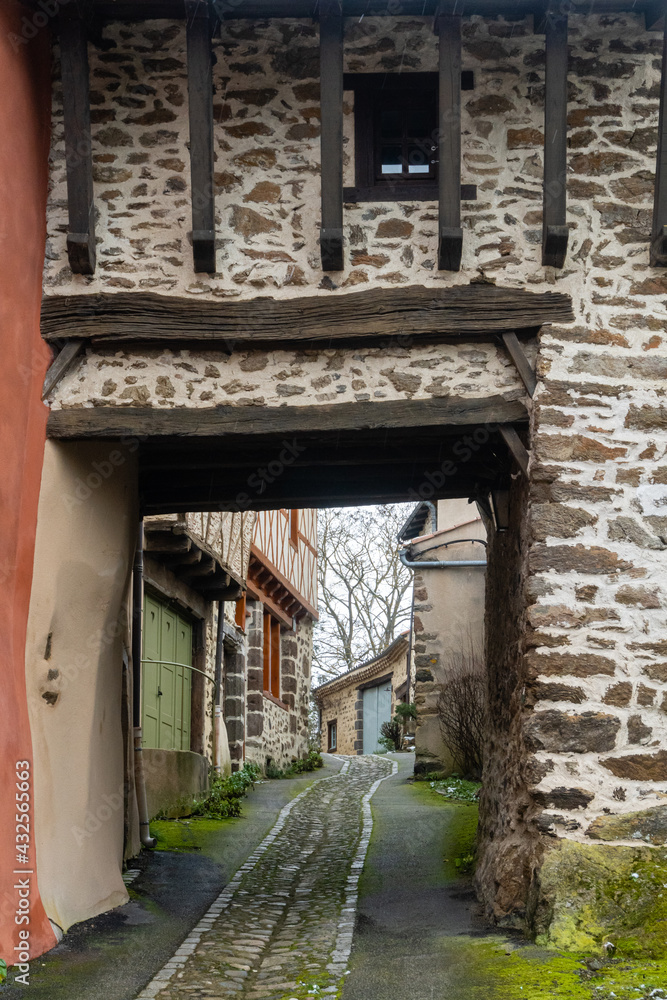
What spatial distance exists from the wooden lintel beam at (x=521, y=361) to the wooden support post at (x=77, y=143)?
2.13m

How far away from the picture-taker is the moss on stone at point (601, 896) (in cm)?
441

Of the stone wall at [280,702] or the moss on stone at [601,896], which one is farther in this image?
the stone wall at [280,702]

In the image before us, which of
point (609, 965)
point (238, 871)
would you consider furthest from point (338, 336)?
point (238, 871)

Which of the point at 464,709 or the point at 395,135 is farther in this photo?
the point at 464,709

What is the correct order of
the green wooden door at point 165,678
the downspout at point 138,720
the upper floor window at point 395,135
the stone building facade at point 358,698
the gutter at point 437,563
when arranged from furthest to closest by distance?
the stone building facade at point 358,698 < the gutter at point 437,563 < the green wooden door at point 165,678 < the downspout at point 138,720 < the upper floor window at point 395,135

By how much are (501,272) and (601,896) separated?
299 centimetres

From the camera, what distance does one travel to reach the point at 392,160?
217 inches

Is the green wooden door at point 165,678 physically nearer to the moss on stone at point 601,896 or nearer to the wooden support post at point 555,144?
the moss on stone at point 601,896

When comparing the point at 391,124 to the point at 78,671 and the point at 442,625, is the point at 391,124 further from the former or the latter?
the point at 442,625

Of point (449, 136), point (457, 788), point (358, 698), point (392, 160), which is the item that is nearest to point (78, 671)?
point (392, 160)

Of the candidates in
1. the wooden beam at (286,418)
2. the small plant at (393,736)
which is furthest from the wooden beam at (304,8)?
the small plant at (393,736)

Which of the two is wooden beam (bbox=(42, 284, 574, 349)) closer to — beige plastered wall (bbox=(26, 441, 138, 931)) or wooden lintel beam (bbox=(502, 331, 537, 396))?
wooden lintel beam (bbox=(502, 331, 537, 396))

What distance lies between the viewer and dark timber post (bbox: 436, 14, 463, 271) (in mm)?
4984

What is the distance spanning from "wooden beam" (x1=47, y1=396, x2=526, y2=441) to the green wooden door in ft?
13.0
